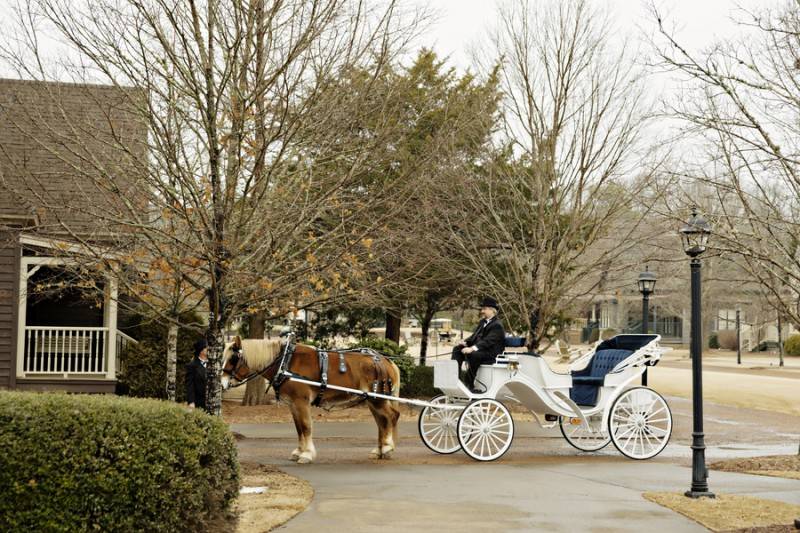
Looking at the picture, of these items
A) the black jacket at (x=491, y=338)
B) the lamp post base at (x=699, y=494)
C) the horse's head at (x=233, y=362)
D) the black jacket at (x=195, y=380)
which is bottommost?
the lamp post base at (x=699, y=494)

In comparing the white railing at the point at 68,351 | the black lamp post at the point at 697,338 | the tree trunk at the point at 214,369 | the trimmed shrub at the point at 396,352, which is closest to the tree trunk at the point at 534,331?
the trimmed shrub at the point at 396,352

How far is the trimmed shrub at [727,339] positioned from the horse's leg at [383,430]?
62.9 m

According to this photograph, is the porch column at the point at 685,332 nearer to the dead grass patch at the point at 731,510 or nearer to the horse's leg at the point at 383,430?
the horse's leg at the point at 383,430

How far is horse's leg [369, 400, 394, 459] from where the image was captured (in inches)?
574

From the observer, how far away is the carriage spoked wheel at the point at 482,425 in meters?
14.1

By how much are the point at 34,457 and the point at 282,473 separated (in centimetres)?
593

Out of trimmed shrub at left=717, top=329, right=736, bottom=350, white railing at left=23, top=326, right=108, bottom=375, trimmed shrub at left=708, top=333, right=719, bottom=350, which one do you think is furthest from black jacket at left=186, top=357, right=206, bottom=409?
trimmed shrub at left=708, top=333, right=719, bottom=350

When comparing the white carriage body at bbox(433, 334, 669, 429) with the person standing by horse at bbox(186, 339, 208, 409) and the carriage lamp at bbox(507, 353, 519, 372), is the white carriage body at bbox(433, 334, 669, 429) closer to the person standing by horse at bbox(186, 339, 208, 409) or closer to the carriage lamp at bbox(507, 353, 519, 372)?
the carriage lamp at bbox(507, 353, 519, 372)

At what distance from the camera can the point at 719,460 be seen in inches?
623

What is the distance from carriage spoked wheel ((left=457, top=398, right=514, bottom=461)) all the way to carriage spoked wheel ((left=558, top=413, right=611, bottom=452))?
164cm

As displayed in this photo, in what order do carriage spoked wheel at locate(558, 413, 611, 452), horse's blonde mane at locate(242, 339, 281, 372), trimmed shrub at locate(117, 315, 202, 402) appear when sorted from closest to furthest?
horse's blonde mane at locate(242, 339, 281, 372)
carriage spoked wheel at locate(558, 413, 611, 452)
trimmed shrub at locate(117, 315, 202, 402)

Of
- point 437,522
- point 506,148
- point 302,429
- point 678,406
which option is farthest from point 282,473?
point 678,406

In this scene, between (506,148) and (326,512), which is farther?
(506,148)

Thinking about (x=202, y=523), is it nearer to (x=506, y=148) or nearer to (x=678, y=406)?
(x=506, y=148)
